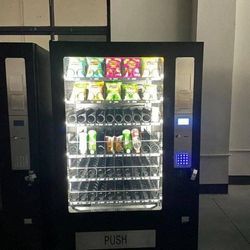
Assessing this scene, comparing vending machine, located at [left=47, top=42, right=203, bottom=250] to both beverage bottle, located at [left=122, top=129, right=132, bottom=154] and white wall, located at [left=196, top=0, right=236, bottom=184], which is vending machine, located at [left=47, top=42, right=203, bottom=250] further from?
white wall, located at [left=196, top=0, right=236, bottom=184]

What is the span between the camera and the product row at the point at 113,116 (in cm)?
241

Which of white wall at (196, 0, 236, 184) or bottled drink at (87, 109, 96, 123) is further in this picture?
white wall at (196, 0, 236, 184)

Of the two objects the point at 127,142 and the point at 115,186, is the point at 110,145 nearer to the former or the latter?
the point at 127,142

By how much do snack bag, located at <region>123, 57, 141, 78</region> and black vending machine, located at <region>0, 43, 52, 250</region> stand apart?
681 millimetres

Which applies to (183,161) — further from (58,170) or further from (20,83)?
(20,83)

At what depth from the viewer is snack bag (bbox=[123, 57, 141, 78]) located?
2387 millimetres

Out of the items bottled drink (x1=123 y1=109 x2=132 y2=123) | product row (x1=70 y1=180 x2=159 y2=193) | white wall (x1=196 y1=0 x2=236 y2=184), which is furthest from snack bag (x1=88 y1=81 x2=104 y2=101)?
white wall (x1=196 y1=0 x2=236 y2=184)

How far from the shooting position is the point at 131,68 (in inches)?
94.3

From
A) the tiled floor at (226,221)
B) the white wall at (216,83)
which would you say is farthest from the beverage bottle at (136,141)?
the white wall at (216,83)

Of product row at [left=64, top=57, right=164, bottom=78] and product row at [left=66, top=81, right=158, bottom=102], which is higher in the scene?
product row at [left=64, top=57, right=164, bottom=78]

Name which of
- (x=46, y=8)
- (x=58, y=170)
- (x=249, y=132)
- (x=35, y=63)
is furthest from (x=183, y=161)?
(x=46, y=8)

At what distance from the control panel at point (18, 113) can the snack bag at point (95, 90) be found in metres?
0.51

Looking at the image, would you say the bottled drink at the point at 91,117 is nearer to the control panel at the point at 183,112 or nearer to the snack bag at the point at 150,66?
the snack bag at the point at 150,66

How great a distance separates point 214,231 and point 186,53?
179 centimetres
